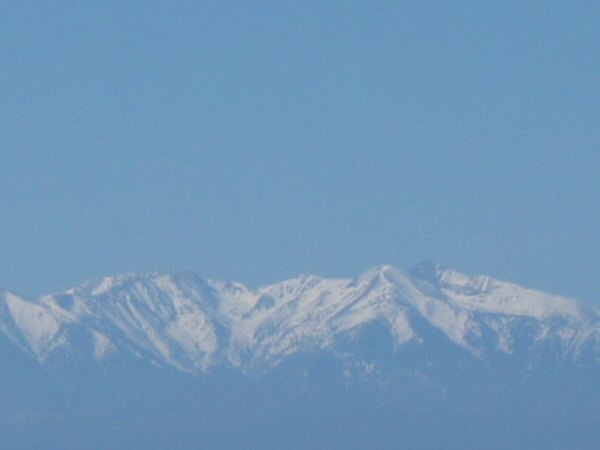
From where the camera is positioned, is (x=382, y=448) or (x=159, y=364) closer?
(x=382, y=448)

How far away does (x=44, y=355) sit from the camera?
7800 inches

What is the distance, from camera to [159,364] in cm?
19962

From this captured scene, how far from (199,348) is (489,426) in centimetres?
3938

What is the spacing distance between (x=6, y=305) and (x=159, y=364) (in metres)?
21.9

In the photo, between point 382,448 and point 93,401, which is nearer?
point 382,448

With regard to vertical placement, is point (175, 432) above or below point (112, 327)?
below

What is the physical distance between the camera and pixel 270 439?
606 feet

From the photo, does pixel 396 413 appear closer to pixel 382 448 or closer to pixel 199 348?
pixel 382 448

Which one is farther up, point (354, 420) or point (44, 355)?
point (44, 355)

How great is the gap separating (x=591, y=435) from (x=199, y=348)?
52.2 m

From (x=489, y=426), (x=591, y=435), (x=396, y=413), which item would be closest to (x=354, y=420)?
(x=396, y=413)

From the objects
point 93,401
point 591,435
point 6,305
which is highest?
point 6,305

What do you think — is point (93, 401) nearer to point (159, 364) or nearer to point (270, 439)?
point (159, 364)

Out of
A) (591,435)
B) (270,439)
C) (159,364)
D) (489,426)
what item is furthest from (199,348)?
(591,435)
